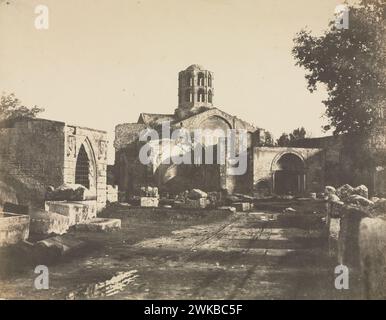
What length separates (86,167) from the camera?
17641mm

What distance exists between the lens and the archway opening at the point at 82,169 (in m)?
Result: 17.4

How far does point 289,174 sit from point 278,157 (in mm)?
1951

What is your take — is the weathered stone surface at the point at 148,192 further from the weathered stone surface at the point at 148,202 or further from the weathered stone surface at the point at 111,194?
the weathered stone surface at the point at 148,202

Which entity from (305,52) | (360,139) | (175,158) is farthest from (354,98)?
(175,158)

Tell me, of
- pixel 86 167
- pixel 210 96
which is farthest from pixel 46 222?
pixel 210 96

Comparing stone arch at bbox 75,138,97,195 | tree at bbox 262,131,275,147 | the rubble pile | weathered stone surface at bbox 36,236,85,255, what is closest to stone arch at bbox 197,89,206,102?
tree at bbox 262,131,275,147

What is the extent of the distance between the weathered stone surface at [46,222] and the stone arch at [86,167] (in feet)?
20.0

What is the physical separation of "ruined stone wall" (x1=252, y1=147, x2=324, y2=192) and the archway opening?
1643 centimetres

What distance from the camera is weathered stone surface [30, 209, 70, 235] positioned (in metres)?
10.5

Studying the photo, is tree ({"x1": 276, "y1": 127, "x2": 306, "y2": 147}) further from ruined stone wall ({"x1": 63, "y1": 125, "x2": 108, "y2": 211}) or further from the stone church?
ruined stone wall ({"x1": 63, "y1": 125, "x2": 108, "y2": 211})

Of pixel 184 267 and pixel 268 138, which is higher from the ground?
pixel 268 138

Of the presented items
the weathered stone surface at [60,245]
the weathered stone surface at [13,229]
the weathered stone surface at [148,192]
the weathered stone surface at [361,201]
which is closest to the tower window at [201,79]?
the weathered stone surface at [148,192]

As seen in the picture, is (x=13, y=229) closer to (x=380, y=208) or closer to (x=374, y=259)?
(x=374, y=259)
